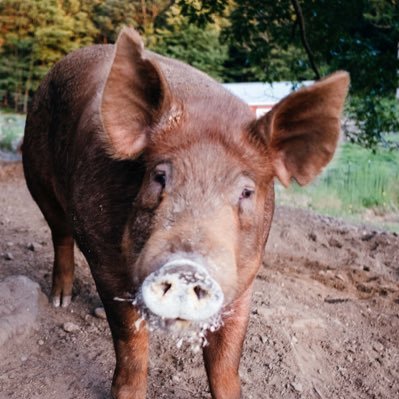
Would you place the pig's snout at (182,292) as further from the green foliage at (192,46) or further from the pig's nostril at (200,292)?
the green foliage at (192,46)

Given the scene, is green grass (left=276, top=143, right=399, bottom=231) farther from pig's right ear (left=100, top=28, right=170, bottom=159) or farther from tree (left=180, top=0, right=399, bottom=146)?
pig's right ear (left=100, top=28, right=170, bottom=159)

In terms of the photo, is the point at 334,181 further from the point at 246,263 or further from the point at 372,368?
the point at 246,263

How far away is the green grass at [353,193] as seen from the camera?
1030 cm

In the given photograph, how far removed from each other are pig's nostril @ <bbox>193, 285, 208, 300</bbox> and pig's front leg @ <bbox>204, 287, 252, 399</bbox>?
4.45 feet

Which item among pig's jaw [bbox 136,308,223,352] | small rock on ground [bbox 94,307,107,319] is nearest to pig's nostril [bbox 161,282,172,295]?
pig's jaw [bbox 136,308,223,352]

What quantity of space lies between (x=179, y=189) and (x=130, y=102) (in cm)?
60

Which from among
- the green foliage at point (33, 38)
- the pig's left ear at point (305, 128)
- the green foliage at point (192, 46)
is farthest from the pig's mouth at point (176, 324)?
the green foliage at point (192, 46)

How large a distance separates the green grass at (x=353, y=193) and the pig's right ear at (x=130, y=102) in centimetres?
733

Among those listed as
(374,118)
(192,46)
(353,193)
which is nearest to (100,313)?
(374,118)

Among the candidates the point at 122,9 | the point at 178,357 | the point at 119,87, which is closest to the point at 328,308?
the point at 178,357

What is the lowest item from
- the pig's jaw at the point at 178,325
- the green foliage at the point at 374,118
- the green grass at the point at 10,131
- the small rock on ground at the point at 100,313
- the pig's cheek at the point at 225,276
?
the green grass at the point at 10,131

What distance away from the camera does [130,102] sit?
2.95 metres

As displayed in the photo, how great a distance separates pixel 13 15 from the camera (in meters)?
19.4

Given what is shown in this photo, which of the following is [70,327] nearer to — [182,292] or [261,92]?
[182,292]
